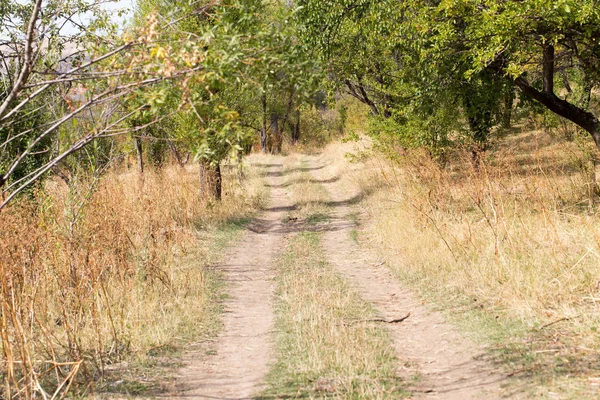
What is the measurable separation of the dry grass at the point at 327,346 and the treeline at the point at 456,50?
2.84m

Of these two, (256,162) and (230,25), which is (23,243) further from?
(256,162)

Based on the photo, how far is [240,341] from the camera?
7082 millimetres

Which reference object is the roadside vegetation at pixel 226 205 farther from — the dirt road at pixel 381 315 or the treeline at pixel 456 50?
the dirt road at pixel 381 315

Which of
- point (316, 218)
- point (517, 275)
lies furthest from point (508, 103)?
point (517, 275)

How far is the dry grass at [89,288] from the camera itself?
5.65 meters

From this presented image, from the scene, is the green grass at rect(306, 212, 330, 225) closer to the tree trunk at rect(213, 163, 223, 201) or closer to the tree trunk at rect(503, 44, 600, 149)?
the tree trunk at rect(213, 163, 223, 201)

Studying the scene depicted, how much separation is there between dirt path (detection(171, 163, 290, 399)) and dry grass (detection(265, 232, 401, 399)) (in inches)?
7.4

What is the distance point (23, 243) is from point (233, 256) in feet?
17.5

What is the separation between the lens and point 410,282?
956cm

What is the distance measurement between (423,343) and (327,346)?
1.13 meters

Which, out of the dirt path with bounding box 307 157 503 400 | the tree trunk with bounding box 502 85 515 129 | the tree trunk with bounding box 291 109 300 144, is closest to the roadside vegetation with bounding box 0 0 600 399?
the dirt path with bounding box 307 157 503 400

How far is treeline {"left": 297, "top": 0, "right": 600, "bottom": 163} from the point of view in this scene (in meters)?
10.3

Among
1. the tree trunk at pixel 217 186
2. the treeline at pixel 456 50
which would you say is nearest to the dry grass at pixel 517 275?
the treeline at pixel 456 50

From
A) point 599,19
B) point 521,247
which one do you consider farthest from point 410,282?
point 599,19
